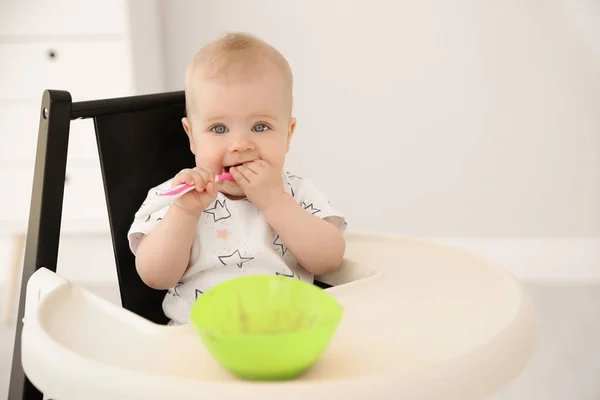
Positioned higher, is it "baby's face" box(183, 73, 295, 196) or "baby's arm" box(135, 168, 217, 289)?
"baby's face" box(183, 73, 295, 196)

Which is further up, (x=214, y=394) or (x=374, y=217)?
(x=214, y=394)

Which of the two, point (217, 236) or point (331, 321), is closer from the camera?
point (331, 321)

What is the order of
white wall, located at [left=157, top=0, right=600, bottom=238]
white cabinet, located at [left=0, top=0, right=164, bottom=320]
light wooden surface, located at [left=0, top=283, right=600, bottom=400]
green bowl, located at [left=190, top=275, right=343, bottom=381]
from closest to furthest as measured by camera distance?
green bowl, located at [left=190, top=275, right=343, bottom=381]
light wooden surface, located at [left=0, top=283, right=600, bottom=400]
white cabinet, located at [left=0, top=0, right=164, bottom=320]
white wall, located at [left=157, top=0, right=600, bottom=238]

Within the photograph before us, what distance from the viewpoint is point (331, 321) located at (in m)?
0.56

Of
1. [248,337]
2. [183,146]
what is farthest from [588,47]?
[248,337]

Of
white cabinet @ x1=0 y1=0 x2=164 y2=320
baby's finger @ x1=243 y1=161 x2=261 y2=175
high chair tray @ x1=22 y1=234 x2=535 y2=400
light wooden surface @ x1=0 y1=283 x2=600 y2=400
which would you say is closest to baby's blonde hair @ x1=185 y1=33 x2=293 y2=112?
baby's finger @ x1=243 y1=161 x2=261 y2=175

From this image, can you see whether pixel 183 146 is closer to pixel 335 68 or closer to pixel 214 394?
pixel 214 394

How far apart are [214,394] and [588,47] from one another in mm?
1892

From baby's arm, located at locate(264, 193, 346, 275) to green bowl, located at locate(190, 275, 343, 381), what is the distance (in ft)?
0.89

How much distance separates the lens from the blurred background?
6.61 feet

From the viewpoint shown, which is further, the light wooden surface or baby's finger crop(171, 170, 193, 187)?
the light wooden surface

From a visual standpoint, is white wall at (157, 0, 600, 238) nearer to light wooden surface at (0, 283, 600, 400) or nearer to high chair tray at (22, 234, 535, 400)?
light wooden surface at (0, 283, 600, 400)

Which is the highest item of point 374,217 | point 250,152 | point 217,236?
point 250,152

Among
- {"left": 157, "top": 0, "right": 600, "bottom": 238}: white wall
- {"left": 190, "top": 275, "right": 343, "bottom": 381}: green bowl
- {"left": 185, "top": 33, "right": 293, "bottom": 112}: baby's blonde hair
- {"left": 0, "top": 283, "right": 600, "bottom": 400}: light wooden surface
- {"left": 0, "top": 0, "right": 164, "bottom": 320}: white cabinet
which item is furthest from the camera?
{"left": 157, "top": 0, "right": 600, "bottom": 238}: white wall
